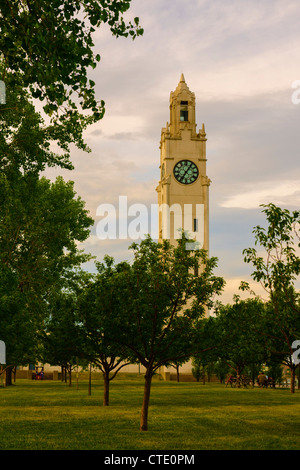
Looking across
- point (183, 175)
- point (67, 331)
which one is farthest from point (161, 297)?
point (183, 175)

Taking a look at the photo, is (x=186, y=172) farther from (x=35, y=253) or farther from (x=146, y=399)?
(x=146, y=399)

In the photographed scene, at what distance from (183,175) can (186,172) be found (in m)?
1.22

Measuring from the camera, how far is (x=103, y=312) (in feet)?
72.1

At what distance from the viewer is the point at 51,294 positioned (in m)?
46.0

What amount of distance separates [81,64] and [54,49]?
2.18 ft

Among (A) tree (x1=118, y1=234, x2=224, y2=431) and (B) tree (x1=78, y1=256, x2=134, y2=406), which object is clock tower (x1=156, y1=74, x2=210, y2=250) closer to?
(B) tree (x1=78, y1=256, x2=134, y2=406)

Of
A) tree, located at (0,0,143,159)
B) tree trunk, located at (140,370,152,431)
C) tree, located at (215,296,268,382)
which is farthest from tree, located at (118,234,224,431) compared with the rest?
tree, located at (0,0,143,159)

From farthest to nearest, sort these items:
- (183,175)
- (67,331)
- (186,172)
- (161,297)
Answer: (186,172)
(183,175)
(67,331)
(161,297)

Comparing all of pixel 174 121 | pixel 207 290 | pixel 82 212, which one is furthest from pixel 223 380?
pixel 207 290

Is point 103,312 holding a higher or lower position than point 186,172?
lower

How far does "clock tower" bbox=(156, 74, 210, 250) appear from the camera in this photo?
111 metres

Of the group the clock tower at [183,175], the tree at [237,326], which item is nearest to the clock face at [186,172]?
the clock tower at [183,175]
